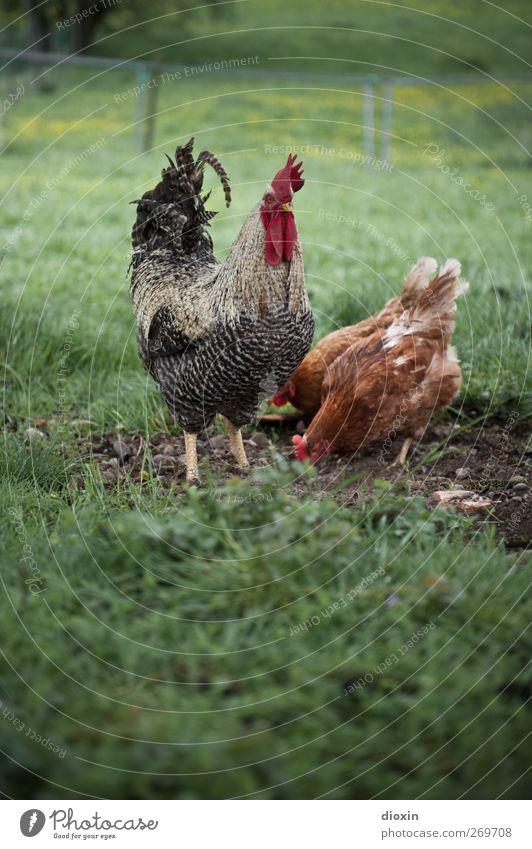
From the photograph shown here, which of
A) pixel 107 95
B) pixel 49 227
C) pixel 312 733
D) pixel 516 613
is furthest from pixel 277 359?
pixel 107 95

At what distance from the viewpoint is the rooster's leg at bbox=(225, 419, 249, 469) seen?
480cm

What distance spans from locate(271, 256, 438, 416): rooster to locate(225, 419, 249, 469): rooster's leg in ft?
1.80

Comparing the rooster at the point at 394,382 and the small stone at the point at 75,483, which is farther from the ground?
the rooster at the point at 394,382

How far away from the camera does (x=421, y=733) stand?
2.67 metres

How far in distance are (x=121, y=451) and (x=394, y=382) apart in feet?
5.76

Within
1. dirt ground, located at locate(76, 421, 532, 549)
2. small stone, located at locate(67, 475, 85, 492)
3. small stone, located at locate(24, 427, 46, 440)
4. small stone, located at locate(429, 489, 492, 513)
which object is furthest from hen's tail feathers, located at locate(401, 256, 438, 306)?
small stone, located at locate(24, 427, 46, 440)

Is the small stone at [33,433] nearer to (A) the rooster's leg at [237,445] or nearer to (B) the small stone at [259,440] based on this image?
(A) the rooster's leg at [237,445]

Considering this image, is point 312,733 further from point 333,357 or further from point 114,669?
point 333,357

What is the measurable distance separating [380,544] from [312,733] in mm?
1021

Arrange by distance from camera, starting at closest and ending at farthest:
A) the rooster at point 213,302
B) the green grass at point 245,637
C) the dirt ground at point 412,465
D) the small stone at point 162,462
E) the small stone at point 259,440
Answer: the green grass at point 245,637, the rooster at point 213,302, the dirt ground at point 412,465, the small stone at point 162,462, the small stone at point 259,440

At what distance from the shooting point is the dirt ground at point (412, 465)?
166 inches
